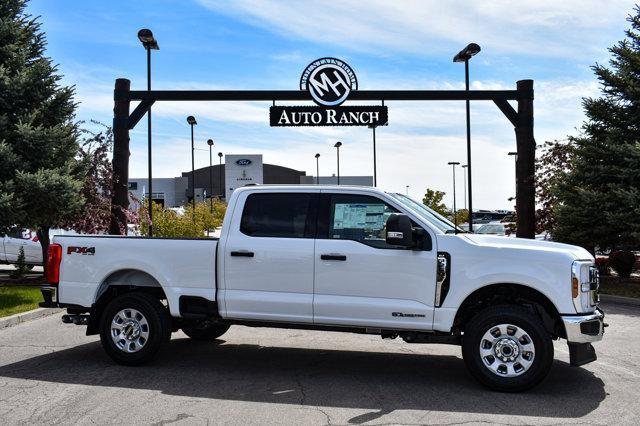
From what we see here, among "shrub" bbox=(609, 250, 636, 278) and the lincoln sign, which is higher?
the lincoln sign

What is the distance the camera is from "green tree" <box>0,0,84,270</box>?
45.0 ft

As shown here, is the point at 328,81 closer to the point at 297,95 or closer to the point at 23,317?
the point at 297,95

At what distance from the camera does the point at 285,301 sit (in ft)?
22.3

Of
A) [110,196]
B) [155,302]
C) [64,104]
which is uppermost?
[64,104]

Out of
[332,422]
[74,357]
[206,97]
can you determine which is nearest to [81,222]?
[206,97]

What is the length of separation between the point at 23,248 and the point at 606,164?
16436mm

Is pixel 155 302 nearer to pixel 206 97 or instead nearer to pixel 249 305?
pixel 249 305

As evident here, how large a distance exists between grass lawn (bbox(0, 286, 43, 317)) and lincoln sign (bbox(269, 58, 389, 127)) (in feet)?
25.3

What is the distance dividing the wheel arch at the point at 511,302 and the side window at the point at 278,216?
180 cm

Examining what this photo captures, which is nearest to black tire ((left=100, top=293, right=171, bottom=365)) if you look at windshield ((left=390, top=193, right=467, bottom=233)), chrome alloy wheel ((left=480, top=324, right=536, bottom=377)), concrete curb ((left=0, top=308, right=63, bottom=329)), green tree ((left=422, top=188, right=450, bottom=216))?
windshield ((left=390, top=193, right=467, bottom=233))

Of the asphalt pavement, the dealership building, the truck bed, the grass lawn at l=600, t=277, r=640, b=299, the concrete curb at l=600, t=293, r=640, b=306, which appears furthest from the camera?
the dealership building

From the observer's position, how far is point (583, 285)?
626 centimetres

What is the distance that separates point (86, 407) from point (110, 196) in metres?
13.2

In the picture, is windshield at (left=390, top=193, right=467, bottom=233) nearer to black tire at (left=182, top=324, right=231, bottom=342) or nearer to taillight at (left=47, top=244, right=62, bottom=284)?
black tire at (left=182, top=324, right=231, bottom=342)
